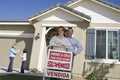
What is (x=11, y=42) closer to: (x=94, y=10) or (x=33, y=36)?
(x=33, y=36)

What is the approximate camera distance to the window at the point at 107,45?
1227 centimetres

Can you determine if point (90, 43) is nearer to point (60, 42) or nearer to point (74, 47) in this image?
point (74, 47)

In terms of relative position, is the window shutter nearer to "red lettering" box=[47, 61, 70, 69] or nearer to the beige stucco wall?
the beige stucco wall

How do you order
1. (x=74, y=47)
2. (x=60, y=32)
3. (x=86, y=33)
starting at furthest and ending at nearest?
(x=86, y=33) → (x=74, y=47) → (x=60, y=32)

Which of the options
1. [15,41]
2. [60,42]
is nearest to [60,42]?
[60,42]

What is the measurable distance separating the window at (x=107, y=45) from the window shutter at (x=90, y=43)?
0.27m

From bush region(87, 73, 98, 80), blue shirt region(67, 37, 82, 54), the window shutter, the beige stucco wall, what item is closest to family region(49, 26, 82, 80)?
blue shirt region(67, 37, 82, 54)

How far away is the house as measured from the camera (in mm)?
12172

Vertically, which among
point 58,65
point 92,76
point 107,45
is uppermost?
point 107,45

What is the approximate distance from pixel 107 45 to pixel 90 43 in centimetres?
101

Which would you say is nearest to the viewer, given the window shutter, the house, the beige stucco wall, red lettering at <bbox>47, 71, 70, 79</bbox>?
red lettering at <bbox>47, 71, 70, 79</bbox>

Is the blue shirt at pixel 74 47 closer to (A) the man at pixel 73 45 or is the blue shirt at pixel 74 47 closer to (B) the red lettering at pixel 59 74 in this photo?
(A) the man at pixel 73 45

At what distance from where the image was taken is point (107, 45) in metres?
12.4

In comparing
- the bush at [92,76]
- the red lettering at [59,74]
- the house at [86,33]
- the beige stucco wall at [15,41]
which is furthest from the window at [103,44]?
the red lettering at [59,74]
